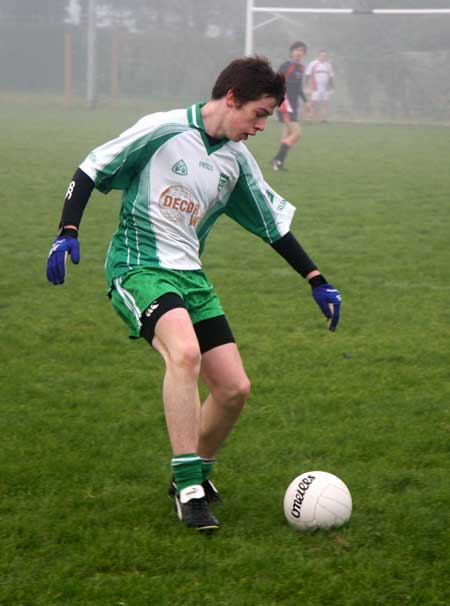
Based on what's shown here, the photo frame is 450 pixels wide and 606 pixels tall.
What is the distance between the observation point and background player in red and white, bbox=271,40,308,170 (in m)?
16.3

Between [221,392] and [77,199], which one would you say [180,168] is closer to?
[77,199]

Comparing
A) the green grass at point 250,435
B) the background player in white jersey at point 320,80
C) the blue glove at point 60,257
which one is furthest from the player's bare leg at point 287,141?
the blue glove at point 60,257

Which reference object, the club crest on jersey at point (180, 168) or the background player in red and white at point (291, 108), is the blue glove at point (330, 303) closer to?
the club crest on jersey at point (180, 168)

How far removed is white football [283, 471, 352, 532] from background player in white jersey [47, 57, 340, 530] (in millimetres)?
325

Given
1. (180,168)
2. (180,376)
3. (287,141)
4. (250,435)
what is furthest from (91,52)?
(180,376)

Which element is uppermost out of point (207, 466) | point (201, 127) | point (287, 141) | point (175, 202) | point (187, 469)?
point (201, 127)

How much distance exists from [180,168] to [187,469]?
1235 mm

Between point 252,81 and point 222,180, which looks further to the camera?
point 222,180

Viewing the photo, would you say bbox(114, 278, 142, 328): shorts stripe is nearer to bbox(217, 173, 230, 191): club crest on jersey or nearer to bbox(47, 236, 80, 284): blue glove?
bbox(47, 236, 80, 284): blue glove

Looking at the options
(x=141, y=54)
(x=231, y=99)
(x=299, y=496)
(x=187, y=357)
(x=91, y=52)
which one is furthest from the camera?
(x=141, y=54)

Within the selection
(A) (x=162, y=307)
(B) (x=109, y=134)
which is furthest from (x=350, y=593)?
(B) (x=109, y=134)

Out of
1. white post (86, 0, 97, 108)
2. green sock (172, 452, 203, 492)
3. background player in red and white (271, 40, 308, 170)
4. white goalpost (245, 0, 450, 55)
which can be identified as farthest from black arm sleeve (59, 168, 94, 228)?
white post (86, 0, 97, 108)

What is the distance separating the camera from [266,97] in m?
Answer: 4.01

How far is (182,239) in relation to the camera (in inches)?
163
